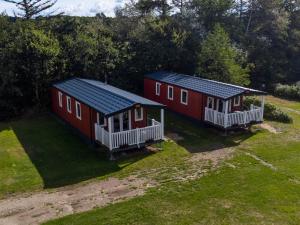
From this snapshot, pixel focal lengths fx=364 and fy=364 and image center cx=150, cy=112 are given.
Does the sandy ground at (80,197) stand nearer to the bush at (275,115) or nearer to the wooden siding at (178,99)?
the wooden siding at (178,99)

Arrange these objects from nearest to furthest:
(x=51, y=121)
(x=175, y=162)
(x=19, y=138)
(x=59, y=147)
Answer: (x=175, y=162), (x=59, y=147), (x=19, y=138), (x=51, y=121)

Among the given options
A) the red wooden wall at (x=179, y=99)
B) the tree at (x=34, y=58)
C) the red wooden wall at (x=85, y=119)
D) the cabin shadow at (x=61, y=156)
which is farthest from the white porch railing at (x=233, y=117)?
the tree at (x=34, y=58)

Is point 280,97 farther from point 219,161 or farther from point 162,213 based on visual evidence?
point 162,213

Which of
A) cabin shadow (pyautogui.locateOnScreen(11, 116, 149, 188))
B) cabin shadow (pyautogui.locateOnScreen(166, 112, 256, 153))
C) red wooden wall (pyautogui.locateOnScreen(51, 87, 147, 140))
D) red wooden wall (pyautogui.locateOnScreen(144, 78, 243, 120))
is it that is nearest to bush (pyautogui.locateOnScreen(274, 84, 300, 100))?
red wooden wall (pyautogui.locateOnScreen(144, 78, 243, 120))

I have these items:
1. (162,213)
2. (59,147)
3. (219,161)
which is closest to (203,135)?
(219,161)

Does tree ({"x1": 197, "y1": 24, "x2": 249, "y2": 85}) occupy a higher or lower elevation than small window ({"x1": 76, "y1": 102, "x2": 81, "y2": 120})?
higher

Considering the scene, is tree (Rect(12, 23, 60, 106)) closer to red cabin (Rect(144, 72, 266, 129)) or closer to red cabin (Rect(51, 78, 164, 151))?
red cabin (Rect(51, 78, 164, 151))
